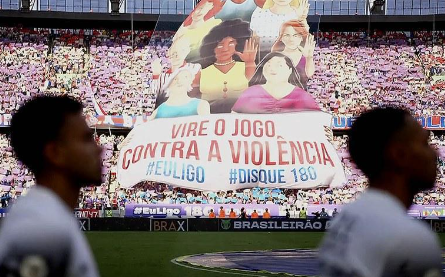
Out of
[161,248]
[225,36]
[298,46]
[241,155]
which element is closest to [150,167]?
[241,155]

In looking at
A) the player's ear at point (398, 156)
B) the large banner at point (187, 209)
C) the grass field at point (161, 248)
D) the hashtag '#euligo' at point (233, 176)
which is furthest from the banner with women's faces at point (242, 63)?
the player's ear at point (398, 156)

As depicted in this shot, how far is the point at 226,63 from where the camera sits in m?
49.2

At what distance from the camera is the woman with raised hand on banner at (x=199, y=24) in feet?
163

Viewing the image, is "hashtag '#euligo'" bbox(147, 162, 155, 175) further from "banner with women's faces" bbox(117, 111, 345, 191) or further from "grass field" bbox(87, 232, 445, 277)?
"grass field" bbox(87, 232, 445, 277)

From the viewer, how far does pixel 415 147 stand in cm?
399

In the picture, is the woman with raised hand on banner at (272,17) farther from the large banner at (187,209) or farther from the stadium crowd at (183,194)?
the stadium crowd at (183,194)

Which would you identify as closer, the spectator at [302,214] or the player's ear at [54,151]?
the player's ear at [54,151]

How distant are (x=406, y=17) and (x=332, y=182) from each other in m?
30.7

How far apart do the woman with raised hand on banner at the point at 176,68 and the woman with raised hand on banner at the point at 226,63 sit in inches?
15.7

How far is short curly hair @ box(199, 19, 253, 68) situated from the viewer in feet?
161

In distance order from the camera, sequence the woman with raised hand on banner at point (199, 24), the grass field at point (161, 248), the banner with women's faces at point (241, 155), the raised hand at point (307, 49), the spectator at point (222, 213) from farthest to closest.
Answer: the spectator at point (222, 213), the woman with raised hand on banner at point (199, 24), the raised hand at point (307, 49), the banner with women's faces at point (241, 155), the grass field at point (161, 248)

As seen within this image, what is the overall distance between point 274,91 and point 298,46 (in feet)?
9.58

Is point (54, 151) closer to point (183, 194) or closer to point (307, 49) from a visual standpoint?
point (307, 49)

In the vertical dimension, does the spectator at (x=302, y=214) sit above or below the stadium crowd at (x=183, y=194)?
below
